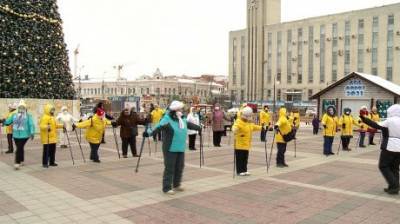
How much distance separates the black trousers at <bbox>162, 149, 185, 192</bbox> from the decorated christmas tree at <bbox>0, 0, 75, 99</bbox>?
14978 millimetres

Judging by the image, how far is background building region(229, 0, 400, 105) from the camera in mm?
72938

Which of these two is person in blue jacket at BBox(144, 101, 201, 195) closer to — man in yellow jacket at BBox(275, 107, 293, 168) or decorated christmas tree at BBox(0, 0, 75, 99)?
man in yellow jacket at BBox(275, 107, 293, 168)

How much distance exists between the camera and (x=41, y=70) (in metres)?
21.2

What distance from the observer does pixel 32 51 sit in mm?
20766

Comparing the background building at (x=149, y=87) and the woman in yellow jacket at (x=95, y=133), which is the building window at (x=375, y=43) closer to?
the background building at (x=149, y=87)

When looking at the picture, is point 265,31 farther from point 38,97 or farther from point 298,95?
point 38,97

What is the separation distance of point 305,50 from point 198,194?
82.4 metres

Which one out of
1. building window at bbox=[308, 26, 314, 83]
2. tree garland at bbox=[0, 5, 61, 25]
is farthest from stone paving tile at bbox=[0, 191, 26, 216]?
building window at bbox=[308, 26, 314, 83]

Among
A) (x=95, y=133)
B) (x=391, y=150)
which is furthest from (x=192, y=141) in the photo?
(x=391, y=150)

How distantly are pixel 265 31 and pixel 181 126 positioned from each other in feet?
290

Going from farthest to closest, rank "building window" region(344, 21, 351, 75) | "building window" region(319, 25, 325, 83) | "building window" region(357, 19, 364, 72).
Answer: "building window" region(319, 25, 325, 83) → "building window" region(344, 21, 351, 75) → "building window" region(357, 19, 364, 72)

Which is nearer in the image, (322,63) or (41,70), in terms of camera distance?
(41,70)

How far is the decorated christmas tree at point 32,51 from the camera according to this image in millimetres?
19750

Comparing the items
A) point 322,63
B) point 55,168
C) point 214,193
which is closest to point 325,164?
point 214,193
